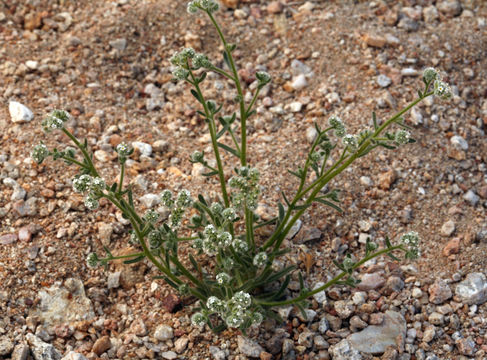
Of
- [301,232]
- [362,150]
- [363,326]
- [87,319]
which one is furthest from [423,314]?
[87,319]

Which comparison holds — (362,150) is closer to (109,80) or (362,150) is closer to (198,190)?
(198,190)

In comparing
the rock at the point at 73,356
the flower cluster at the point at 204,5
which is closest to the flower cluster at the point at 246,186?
the flower cluster at the point at 204,5

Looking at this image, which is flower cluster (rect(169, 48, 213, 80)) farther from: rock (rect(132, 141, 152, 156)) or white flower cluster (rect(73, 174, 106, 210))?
rock (rect(132, 141, 152, 156))

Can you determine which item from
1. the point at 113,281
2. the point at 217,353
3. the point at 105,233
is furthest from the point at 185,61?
the point at 217,353

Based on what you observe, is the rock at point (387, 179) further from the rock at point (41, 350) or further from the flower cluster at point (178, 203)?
the rock at point (41, 350)

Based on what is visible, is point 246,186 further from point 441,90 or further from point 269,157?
point 269,157

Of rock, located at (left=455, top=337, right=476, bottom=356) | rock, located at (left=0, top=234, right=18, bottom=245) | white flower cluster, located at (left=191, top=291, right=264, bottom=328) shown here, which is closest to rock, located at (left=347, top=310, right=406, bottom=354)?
rock, located at (left=455, top=337, right=476, bottom=356)
